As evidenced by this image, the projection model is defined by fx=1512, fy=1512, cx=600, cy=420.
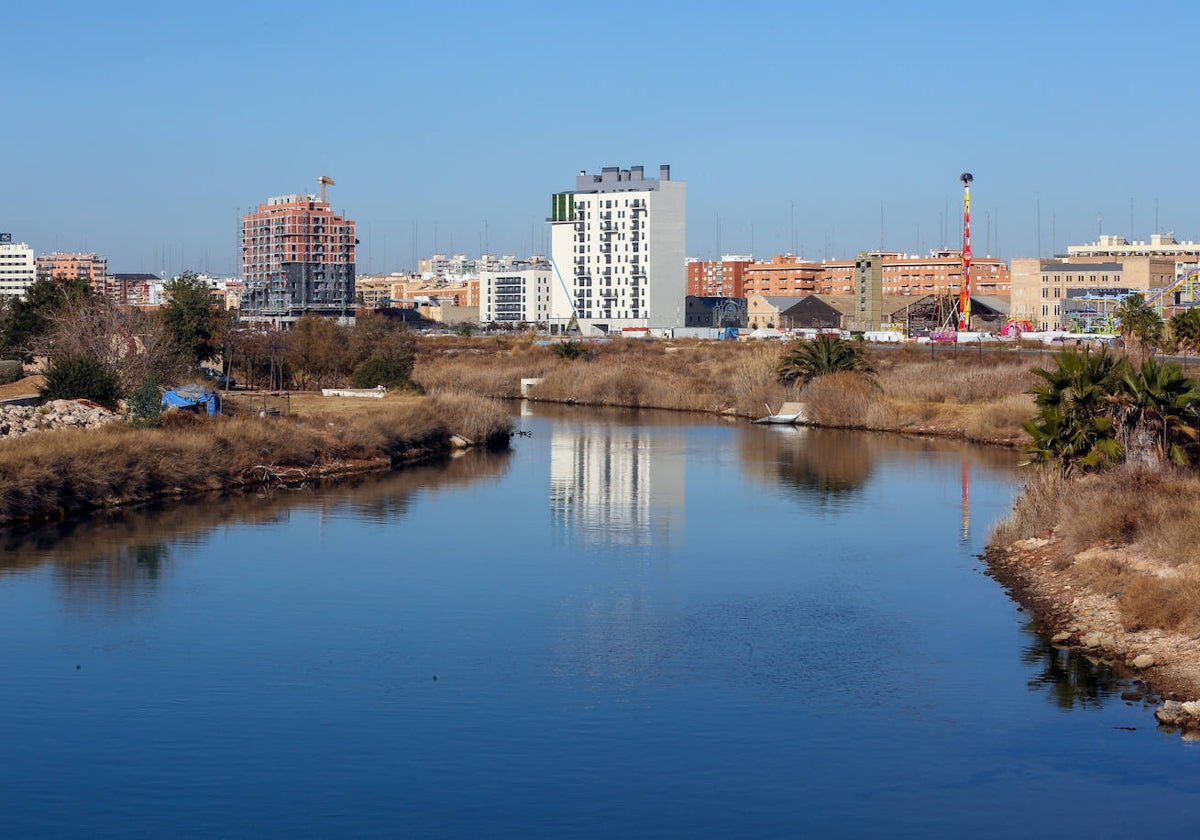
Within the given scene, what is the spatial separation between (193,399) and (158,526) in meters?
12.5

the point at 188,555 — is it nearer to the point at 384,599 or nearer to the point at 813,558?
the point at 384,599

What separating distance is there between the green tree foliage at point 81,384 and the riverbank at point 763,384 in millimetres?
23277

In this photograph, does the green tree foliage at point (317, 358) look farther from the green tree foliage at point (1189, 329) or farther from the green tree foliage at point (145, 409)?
the green tree foliage at point (1189, 329)

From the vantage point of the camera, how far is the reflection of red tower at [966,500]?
3566 centimetres

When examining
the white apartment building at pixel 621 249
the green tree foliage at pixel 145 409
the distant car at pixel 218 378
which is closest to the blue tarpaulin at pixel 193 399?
the green tree foliage at pixel 145 409

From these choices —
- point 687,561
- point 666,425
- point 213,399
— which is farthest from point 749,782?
point 666,425

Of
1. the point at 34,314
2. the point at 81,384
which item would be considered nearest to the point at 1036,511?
the point at 81,384

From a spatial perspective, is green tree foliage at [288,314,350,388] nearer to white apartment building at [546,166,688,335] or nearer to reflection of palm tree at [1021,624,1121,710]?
reflection of palm tree at [1021,624,1121,710]

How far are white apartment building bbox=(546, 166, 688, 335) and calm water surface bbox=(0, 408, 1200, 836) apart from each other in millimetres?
113047

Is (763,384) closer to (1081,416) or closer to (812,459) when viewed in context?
(812,459)

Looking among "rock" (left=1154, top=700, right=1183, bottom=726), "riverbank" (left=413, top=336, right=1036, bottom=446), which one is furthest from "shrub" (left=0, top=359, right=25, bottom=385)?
"rock" (left=1154, top=700, right=1183, bottom=726)

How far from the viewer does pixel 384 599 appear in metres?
27.3

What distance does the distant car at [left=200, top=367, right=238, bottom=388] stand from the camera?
211ft

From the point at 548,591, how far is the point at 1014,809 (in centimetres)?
1278
